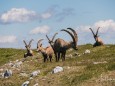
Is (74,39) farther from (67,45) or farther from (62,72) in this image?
(62,72)

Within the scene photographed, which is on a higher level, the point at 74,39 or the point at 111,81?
the point at 74,39

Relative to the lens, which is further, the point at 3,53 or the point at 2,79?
the point at 3,53

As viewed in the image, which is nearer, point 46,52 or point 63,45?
point 63,45

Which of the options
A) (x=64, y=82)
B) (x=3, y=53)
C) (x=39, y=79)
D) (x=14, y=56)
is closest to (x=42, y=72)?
(x=39, y=79)

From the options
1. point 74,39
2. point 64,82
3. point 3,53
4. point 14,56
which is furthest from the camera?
point 3,53

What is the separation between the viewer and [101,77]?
66.1 feet

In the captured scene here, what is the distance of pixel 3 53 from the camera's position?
188ft

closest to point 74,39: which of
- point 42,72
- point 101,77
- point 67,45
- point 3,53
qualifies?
point 67,45

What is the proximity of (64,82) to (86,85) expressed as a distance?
244 centimetres

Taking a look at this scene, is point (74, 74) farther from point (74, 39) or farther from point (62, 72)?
point (74, 39)

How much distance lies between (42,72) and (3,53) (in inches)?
1273

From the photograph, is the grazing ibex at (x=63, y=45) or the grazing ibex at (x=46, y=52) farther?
the grazing ibex at (x=46, y=52)

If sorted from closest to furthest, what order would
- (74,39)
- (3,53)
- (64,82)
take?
(64,82), (74,39), (3,53)

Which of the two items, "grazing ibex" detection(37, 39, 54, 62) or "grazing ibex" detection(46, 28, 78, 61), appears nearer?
"grazing ibex" detection(46, 28, 78, 61)
